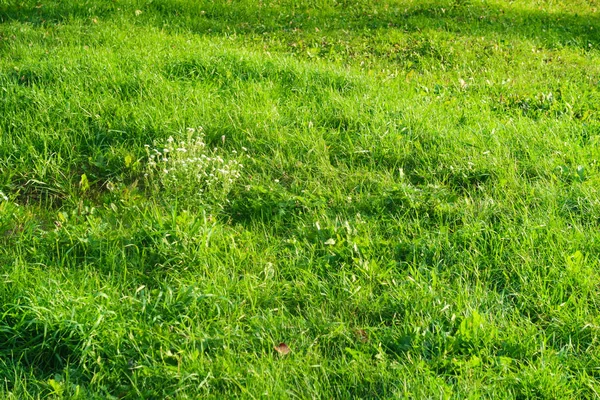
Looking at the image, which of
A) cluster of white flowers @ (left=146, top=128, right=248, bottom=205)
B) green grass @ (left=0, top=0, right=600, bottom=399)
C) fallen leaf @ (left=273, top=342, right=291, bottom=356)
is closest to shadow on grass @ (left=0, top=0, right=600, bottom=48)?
green grass @ (left=0, top=0, right=600, bottom=399)

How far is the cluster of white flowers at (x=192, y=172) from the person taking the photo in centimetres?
425

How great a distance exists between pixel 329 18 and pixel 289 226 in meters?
6.37

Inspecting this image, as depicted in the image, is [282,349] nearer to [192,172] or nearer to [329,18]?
[192,172]

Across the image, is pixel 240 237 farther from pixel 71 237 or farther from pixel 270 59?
pixel 270 59

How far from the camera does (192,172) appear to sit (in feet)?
14.0

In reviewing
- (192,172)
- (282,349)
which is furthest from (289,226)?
(282,349)

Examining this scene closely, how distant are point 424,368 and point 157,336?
1.29 m

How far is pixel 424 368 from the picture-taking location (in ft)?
9.29

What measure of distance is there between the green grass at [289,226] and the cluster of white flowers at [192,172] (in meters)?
0.02

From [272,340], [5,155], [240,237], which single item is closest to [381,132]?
[240,237]

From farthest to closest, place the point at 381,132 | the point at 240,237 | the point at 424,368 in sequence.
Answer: the point at 381,132 < the point at 240,237 < the point at 424,368

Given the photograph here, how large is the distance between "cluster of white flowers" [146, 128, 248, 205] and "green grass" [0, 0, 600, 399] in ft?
0.07

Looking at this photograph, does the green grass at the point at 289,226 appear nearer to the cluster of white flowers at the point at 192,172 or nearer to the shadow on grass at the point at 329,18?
the cluster of white flowers at the point at 192,172

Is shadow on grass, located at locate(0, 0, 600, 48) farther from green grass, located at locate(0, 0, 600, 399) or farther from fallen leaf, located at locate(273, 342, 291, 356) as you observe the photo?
fallen leaf, located at locate(273, 342, 291, 356)
